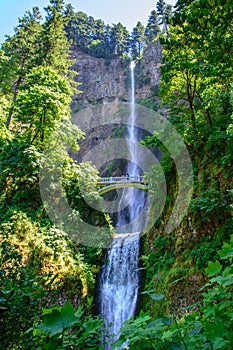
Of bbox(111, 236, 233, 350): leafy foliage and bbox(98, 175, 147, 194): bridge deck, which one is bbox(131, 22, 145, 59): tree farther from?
bbox(111, 236, 233, 350): leafy foliage

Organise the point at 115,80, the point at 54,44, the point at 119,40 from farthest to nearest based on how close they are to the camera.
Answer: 1. the point at 119,40
2. the point at 115,80
3. the point at 54,44

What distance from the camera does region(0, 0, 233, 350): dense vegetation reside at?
1.44 metres

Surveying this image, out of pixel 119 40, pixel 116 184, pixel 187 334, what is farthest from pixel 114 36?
pixel 187 334

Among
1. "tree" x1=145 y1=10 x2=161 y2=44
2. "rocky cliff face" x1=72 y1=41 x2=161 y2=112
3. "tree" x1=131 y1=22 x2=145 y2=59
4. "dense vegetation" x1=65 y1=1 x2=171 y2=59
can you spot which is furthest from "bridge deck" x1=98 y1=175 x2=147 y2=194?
"tree" x1=131 y1=22 x2=145 y2=59

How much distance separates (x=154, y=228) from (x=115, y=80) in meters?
31.7

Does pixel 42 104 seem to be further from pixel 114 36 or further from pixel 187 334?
pixel 114 36

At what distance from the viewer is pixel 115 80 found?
3756 centimetres

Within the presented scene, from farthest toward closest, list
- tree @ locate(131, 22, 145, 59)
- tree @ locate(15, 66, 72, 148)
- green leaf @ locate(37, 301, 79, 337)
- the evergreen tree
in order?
tree @ locate(131, 22, 145, 59) < the evergreen tree < tree @ locate(15, 66, 72, 148) < green leaf @ locate(37, 301, 79, 337)

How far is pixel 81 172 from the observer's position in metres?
14.3

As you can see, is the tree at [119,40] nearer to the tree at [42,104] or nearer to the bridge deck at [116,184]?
the bridge deck at [116,184]

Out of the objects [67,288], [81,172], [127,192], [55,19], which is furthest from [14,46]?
[67,288]

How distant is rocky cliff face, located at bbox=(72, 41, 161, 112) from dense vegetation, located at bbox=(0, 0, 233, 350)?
61.1 ft

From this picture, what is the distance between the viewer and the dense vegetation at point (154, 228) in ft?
4.72

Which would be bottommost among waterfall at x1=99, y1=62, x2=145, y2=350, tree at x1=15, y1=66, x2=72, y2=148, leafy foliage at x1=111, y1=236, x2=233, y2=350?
waterfall at x1=99, y1=62, x2=145, y2=350
